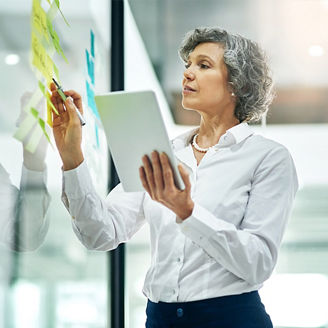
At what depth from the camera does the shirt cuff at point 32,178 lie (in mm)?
1609

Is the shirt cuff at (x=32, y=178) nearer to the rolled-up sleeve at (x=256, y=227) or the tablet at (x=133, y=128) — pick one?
the tablet at (x=133, y=128)

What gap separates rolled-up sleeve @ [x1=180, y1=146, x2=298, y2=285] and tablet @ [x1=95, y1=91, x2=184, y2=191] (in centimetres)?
12

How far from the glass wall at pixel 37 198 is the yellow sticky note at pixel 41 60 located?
0.02 m

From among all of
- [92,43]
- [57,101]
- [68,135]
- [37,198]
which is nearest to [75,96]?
[57,101]

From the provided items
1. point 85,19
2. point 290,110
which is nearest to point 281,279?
point 290,110

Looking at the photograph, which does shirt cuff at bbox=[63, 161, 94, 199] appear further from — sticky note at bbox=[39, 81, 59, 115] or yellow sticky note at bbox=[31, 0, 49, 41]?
yellow sticky note at bbox=[31, 0, 49, 41]

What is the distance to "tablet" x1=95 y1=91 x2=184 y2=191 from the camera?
136 cm

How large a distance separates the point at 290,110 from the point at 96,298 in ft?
4.54

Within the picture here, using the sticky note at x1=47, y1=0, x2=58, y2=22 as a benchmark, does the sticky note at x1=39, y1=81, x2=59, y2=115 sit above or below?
below

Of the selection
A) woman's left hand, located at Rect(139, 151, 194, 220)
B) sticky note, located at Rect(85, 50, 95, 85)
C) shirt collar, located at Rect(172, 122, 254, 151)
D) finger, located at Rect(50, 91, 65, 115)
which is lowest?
woman's left hand, located at Rect(139, 151, 194, 220)

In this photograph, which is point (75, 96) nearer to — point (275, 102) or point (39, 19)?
point (39, 19)

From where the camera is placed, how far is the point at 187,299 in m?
1.54

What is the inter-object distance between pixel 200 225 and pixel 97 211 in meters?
0.29

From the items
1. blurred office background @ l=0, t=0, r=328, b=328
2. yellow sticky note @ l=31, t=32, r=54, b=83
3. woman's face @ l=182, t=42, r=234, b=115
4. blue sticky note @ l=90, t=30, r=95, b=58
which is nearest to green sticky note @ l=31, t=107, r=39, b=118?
yellow sticky note @ l=31, t=32, r=54, b=83
